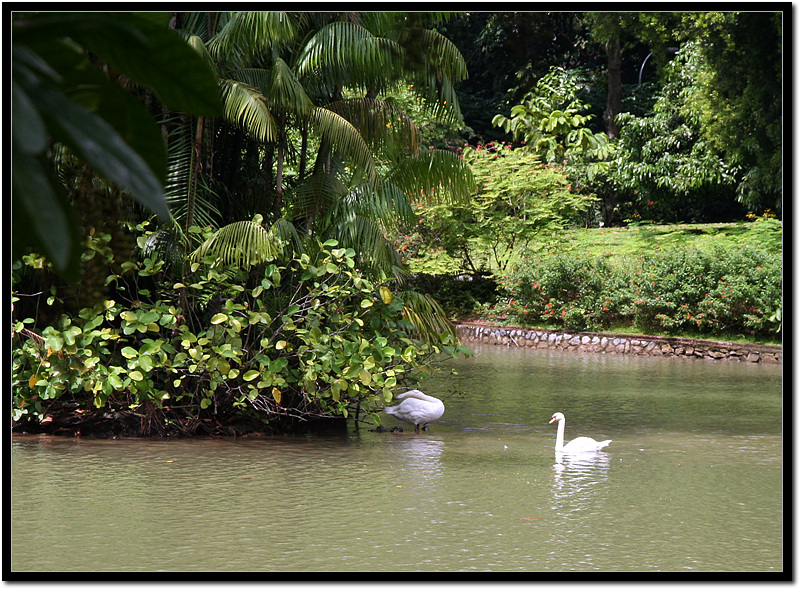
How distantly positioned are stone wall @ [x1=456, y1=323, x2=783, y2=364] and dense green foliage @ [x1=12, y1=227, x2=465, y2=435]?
934 cm

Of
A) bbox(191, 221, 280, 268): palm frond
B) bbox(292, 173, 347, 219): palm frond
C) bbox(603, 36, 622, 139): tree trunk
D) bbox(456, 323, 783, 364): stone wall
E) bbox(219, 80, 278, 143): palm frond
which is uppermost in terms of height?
bbox(603, 36, 622, 139): tree trunk

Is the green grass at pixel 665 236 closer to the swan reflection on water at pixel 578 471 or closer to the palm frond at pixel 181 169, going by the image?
the swan reflection on water at pixel 578 471

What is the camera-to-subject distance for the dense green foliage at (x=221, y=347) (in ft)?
23.6

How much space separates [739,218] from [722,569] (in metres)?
21.3

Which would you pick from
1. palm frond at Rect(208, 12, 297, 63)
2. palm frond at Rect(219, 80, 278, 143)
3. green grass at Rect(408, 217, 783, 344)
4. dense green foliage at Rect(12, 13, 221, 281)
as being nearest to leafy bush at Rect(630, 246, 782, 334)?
green grass at Rect(408, 217, 783, 344)

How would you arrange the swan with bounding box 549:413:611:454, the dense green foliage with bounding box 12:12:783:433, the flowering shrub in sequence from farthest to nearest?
1. the flowering shrub
2. the swan with bounding box 549:413:611:454
3. the dense green foliage with bounding box 12:12:783:433

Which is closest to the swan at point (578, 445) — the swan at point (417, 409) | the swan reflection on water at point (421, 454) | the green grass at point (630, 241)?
the swan reflection on water at point (421, 454)

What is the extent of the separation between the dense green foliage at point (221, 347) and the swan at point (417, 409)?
10.3 inches

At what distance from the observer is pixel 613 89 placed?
23.0 metres

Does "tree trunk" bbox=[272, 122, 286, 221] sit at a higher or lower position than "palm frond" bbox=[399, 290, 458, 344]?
higher

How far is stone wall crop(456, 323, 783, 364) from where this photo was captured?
16203 mm

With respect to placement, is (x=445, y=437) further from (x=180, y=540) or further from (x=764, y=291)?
(x=764, y=291)

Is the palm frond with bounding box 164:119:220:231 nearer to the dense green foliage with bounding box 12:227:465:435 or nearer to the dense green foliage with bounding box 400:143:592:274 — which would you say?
the dense green foliage with bounding box 12:227:465:435

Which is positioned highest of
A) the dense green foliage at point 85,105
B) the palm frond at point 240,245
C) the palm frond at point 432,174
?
the palm frond at point 432,174
